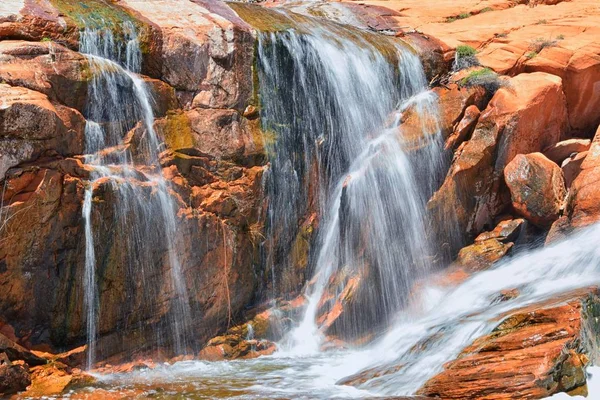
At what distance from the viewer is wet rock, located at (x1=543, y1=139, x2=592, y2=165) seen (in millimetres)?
15195

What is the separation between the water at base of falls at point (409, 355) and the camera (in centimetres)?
916

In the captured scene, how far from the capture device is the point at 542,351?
321 inches

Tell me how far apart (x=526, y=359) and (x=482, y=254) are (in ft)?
18.9

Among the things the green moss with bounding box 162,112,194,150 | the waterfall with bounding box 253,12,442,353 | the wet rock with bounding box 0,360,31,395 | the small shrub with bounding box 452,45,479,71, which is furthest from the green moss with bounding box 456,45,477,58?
the wet rock with bounding box 0,360,31,395

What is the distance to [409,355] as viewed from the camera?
998cm

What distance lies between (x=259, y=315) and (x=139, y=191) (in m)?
3.07

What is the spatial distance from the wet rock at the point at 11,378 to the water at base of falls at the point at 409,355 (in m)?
0.70

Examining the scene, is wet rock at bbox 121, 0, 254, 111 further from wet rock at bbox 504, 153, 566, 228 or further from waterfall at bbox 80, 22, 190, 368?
wet rock at bbox 504, 153, 566, 228

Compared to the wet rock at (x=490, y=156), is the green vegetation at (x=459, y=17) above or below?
above

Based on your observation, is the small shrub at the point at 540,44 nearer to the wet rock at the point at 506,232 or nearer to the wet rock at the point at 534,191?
the wet rock at the point at 534,191

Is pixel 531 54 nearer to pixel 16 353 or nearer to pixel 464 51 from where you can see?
pixel 464 51

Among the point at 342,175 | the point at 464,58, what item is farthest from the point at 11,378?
the point at 464,58

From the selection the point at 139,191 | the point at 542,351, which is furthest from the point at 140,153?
the point at 542,351

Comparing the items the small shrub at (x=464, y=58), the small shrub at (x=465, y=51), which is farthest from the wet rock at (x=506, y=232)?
the small shrub at (x=465, y=51)
